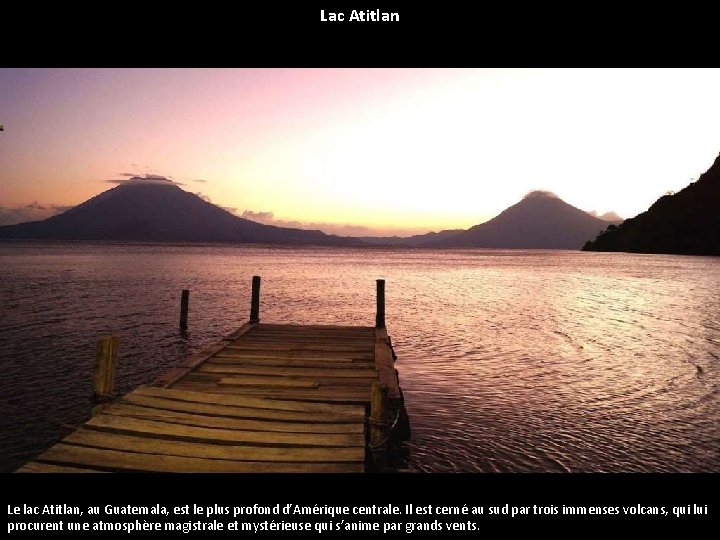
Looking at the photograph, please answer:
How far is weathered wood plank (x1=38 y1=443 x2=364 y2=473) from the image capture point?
536cm

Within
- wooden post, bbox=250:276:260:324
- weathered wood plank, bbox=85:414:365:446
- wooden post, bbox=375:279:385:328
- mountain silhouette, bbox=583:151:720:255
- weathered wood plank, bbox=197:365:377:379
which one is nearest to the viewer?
weathered wood plank, bbox=85:414:365:446

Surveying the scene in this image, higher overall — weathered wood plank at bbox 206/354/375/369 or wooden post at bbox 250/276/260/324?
wooden post at bbox 250/276/260/324

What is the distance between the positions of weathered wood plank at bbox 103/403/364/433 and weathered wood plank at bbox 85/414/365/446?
0.11m

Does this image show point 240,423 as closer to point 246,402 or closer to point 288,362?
point 246,402

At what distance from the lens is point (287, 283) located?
5147 cm

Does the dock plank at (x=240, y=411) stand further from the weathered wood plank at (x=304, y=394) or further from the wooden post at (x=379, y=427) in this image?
the weathered wood plank at (x=304, y=394)

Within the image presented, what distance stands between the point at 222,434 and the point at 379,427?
2.11m

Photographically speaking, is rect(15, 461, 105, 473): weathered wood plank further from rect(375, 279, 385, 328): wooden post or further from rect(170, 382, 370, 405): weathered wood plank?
rect(375, 279, 385, 328): wooden post

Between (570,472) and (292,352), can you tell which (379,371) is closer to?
(292,352)
